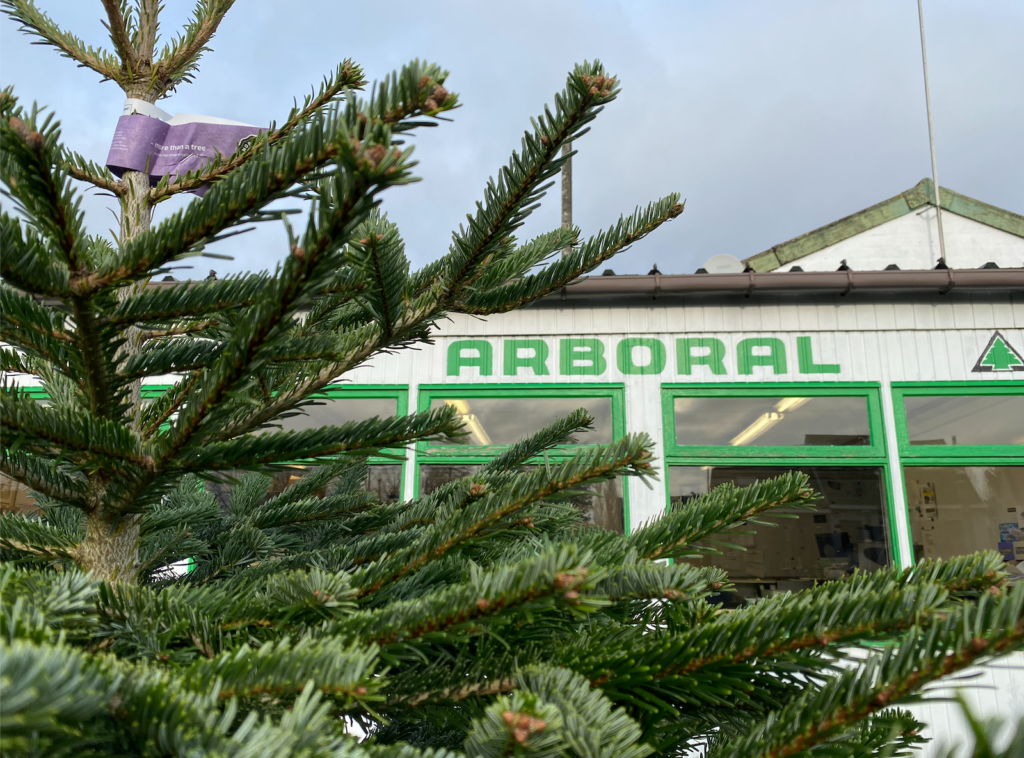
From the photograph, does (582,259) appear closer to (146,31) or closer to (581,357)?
(146,31)

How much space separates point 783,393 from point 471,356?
116 inches

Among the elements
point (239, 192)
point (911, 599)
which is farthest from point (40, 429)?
point (911, 599)

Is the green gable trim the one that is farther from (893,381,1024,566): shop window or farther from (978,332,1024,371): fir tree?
(893,381,1024,566): shop window

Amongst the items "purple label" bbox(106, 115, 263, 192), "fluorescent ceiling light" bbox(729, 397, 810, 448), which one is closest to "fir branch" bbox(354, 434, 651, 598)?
"purple label" bbox(106, 115, 263, 192)

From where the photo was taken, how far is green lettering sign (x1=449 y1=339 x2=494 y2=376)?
6.60 metres

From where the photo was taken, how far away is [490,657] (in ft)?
3.17

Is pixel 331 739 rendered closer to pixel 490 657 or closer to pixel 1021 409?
pixel 490 657

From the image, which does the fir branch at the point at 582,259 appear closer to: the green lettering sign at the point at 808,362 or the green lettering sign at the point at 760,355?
the green lettering sign at the point at 760,355

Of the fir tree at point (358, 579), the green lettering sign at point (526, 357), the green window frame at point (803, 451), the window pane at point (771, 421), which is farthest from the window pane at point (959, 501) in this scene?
the fir tree at point (358, 579)

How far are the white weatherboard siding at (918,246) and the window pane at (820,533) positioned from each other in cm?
407

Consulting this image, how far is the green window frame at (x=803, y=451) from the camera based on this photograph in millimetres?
6164

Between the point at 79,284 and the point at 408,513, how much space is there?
0.94 metres

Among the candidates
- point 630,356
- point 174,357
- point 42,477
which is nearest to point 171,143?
point 174,357

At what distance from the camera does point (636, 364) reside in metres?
6.47
